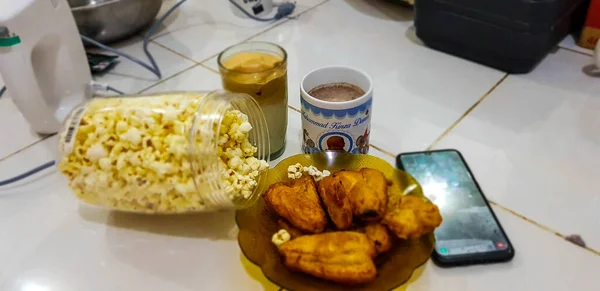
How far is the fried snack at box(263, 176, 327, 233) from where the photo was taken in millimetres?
479

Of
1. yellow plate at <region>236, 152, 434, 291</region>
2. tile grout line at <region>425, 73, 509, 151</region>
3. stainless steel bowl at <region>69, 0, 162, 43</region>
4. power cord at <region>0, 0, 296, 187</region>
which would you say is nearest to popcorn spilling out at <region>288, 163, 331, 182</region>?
yellow plate at <region>236, 152, 434, 291</region>

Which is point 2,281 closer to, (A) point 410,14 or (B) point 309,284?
(B) point 309,284

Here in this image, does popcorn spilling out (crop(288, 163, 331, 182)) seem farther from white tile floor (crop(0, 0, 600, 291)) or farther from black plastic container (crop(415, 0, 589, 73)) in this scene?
black plastic container (crop(415, 0, 589, 73))

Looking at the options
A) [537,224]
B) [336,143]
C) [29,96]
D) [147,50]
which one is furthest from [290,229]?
[147,50]

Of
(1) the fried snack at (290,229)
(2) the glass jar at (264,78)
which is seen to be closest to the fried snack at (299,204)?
(1) the fried snack at (290,229)

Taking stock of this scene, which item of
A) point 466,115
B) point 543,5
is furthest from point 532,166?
point 543,5

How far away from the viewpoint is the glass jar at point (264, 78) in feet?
1.90

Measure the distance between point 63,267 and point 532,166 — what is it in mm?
536

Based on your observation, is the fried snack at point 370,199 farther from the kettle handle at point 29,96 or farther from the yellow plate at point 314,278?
the kettle handle at point 29,96

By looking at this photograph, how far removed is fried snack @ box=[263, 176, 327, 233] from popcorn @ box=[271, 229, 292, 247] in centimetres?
1

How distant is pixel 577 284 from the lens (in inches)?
19.1

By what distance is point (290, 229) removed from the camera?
0.49 meters

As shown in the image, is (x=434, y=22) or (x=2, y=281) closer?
(x=2, y=281)

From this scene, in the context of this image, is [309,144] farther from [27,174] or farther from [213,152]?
[27,174]
